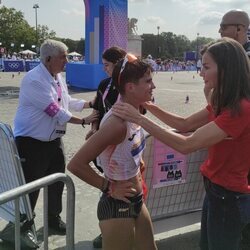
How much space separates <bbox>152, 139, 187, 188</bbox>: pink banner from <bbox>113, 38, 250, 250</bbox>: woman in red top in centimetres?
95

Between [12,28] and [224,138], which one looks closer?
[224,138]

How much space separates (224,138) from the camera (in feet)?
7.64

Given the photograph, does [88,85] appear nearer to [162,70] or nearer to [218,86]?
[218,86]

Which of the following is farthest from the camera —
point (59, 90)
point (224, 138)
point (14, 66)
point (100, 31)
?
point (14, 66)

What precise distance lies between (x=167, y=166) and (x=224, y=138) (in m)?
1.38

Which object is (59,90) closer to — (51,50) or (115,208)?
(51,50)

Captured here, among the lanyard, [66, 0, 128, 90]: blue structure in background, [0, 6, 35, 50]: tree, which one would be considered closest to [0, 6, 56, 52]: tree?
[0, 6, 35, 50]: tree

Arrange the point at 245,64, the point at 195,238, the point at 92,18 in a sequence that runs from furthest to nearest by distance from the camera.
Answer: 1. the point at 92,18
2. the point at 195,238
3. the point at 245,64

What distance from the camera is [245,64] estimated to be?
229 centimetres

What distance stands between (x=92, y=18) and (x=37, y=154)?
15.1 m

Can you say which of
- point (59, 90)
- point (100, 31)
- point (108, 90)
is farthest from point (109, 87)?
point (100, 31)

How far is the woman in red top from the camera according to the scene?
2271 millimetres

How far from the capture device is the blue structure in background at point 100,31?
1769 cm

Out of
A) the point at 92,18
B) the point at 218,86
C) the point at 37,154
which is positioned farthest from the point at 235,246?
the point at 92,18
